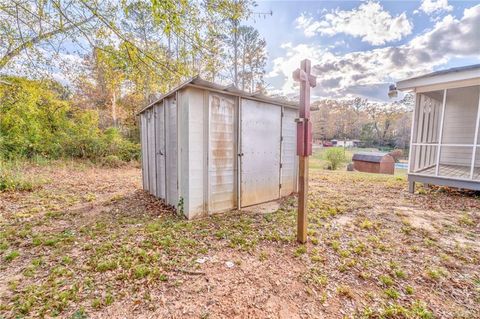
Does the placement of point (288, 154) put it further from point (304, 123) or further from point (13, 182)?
point (13, 182)

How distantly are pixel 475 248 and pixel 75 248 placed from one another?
5.45 meters

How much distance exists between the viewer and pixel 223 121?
4059 mm

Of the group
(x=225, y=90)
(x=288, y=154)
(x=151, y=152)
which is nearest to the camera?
(x=225, y=90)

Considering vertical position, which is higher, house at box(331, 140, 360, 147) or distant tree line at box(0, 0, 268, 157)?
distant tree line at box(0, 0, 268, 157)

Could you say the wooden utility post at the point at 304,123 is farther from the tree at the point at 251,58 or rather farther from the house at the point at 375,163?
the house at the point at 375,163

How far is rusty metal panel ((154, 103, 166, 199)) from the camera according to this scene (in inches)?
183

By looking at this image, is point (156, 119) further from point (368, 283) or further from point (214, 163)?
point (368, 283)

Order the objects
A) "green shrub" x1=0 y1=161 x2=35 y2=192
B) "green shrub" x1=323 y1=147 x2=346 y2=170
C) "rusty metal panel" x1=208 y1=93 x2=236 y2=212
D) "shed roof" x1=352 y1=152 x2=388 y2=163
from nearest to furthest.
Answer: "rusty metal panel" x1=208 y1=93 x2=236 y2=212 → "green shrub" x1=0 y1=161 x2=35 y2=192 → "green shrub" x1=323 y1=147 x2=346 y2=170 → "shed roof" x1=352 y1=152 x2=388 y2=163

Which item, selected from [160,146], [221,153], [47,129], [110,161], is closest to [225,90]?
[221,153]

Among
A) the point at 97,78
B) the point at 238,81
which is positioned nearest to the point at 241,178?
the point at 238,81

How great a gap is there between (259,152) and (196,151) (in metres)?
1.53

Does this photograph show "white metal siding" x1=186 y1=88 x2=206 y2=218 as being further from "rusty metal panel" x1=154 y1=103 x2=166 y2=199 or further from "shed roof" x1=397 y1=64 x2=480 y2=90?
"shed roof" x1=397 y1=64 x2=480 y2=90

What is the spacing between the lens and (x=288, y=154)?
5316 mm

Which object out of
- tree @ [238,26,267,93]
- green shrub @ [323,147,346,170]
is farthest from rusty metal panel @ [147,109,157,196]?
green shrub @ [323,147,346,170]
